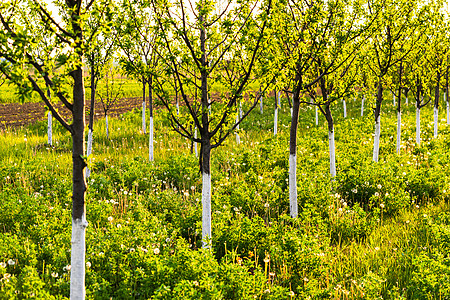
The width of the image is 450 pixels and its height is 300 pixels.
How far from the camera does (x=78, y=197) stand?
3.94 meters

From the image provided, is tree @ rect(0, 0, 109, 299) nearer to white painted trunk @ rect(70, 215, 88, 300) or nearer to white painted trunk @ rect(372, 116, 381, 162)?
white painted trunk @ rect(70, 215, 88, 300)

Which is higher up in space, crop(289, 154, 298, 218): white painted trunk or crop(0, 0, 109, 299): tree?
crop(0, 0, 109, 299): tree

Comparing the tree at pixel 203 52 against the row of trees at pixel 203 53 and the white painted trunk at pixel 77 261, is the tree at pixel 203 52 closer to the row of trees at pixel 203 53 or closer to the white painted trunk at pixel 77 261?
the row of trees at pixel 203 53

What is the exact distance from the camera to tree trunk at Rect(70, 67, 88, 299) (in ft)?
12.7

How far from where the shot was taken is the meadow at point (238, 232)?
464 cm

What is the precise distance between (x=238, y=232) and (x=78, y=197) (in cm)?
306

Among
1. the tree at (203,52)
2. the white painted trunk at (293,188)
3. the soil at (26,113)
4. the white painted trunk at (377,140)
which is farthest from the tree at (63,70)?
the soil at (26,113)

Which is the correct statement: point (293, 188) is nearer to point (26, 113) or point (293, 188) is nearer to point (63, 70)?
point (63, 70)

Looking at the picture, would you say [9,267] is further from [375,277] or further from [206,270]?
[375,277]

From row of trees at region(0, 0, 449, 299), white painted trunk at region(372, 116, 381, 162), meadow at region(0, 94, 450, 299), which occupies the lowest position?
meadow at region(0, 94, 450, 299)

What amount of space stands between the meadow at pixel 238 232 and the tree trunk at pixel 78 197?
0.16 m

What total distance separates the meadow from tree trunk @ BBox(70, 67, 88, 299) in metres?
0.16

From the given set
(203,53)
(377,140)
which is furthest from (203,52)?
(377,140)

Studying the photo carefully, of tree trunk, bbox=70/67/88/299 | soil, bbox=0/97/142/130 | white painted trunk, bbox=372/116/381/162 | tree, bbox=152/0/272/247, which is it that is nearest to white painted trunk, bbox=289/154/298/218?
tree, bbox=152/0/272/247
